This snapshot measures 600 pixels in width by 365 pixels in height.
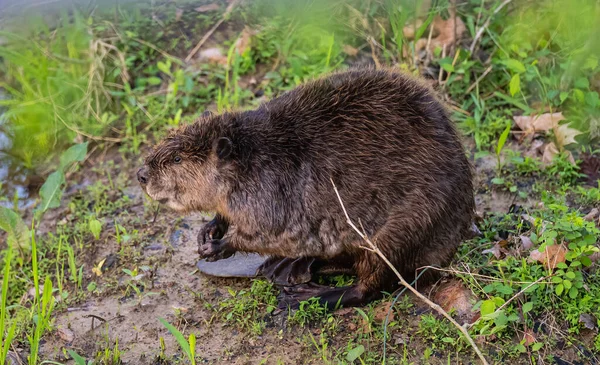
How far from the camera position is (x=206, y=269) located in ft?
11.7

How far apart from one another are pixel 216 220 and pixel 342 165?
2.51 feet

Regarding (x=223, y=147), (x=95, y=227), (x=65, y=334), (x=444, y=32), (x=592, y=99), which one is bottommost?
(x=65, y=334)

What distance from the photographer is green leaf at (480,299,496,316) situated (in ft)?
9.22

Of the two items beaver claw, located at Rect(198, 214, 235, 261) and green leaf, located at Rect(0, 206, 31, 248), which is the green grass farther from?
beaver claw, located at Rect(198, 214, 235, 261)

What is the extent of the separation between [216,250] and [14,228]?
132 cm

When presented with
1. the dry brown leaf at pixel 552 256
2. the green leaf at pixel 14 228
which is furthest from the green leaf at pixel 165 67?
the dry brown leaf at pixel 552 256

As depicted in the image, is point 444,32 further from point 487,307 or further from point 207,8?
point 487,307

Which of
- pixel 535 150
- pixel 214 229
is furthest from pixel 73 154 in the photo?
pixel 535 150

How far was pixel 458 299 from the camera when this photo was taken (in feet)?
10.3

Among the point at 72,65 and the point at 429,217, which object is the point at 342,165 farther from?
the point at 72,65

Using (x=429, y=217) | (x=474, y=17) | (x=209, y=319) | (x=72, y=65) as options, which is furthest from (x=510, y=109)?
(x=72, y=65)

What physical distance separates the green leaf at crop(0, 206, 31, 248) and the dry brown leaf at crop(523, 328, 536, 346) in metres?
2.65

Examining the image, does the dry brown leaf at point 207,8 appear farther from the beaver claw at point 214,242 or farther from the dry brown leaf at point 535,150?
the dry brown leaf at point 535,150

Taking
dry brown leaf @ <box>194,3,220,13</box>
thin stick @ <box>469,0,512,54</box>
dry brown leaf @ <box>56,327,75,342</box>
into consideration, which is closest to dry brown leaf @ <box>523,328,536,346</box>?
dry brown leaf @ <box>56,327,75,342</box>
